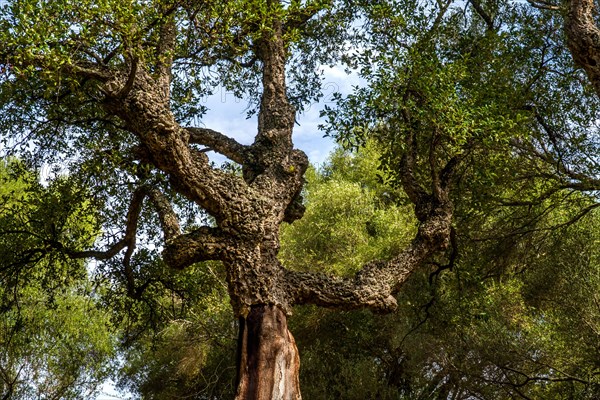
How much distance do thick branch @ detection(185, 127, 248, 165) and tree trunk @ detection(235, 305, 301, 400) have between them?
274 centimetres

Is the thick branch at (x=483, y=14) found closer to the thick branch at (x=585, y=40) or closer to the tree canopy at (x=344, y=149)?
the tree canopy at (x=344, y=149)

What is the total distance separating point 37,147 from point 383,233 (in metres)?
12.9

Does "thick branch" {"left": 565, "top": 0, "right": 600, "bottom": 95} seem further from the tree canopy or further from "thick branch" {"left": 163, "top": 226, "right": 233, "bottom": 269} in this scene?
"thick branch" {"left": 163, "top": 226, "right": 233, "bottom": 269}

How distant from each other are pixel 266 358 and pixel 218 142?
367cm

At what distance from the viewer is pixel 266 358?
7566 mm

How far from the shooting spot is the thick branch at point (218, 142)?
31.9ft

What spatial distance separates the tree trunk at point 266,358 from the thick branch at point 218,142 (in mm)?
2737

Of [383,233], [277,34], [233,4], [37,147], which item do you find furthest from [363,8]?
[383,233]

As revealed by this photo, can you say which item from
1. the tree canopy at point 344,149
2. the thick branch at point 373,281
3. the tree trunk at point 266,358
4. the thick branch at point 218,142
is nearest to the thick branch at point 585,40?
the tree canopy at point 344,149

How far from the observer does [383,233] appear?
21.9 m

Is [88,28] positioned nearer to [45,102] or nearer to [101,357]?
[45,102]

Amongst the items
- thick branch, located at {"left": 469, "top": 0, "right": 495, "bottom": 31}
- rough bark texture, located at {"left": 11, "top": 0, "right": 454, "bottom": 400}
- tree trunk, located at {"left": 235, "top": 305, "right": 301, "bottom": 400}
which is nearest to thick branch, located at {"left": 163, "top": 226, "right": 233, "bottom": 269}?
rough bark texture, located at {"left": 11, "top": 0, "right": 454, "bottom": 400}

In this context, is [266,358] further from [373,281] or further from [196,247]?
[373,281]

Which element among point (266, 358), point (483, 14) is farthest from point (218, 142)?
point (483, 14)
